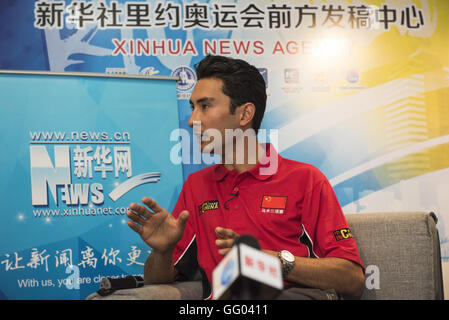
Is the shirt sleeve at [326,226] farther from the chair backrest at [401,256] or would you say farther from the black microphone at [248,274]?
the black microphone at [248,274]

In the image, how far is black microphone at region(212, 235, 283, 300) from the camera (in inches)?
27.5

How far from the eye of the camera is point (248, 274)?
686 millimetres

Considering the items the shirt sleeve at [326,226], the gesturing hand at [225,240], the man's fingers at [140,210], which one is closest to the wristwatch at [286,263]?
the shirt sleeve at [326,226]

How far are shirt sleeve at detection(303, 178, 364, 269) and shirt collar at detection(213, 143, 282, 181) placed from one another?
202mm

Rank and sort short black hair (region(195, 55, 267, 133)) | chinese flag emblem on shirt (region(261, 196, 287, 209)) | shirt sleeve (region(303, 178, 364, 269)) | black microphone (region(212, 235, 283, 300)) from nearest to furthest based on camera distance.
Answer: black microphone (region(212, 235, 283, 300)), shirt sleeve (region(303, 178, 364, 269)), chinese flag emblem on shirt (region(261, 196, 287, 209)), short black hair (region(195, 55, 267, 133))

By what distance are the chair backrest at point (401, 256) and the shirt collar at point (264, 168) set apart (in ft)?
1.39

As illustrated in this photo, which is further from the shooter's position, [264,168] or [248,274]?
[264,168]

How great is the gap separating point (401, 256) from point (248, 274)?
1.21 m

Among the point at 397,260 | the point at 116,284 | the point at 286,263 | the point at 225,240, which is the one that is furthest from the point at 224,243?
the point at 397,260

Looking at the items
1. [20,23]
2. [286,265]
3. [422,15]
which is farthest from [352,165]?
[20,23]

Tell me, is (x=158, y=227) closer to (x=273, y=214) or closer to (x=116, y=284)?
(x=116, y=284)

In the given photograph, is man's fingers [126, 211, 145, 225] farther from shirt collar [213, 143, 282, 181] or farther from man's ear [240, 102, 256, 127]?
man's ear [240, 102, 256, 127]

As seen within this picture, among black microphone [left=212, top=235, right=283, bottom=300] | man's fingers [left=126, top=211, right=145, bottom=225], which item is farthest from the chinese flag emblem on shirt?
black microphone [left=212, top=235, right=283, bottom=300]

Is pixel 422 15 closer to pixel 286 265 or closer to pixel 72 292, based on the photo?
pixel 286 265
